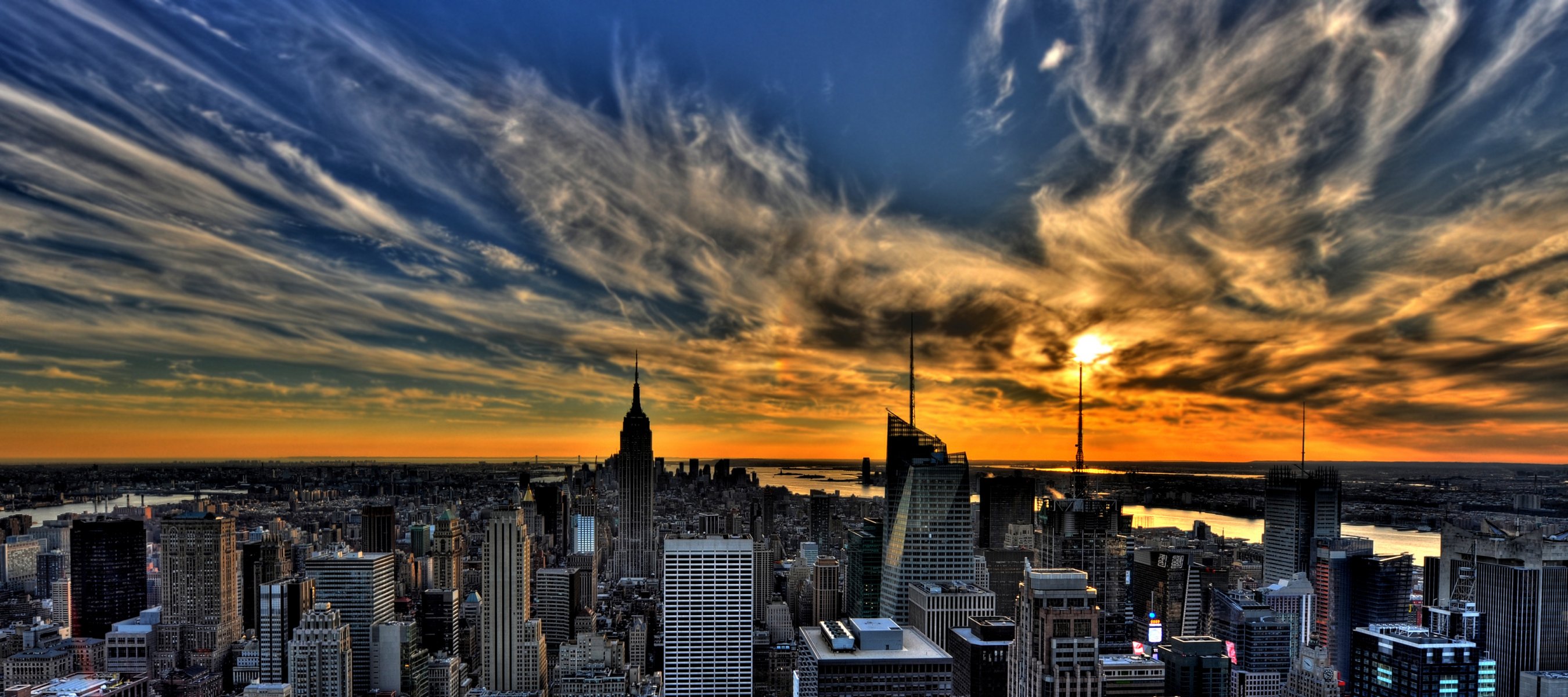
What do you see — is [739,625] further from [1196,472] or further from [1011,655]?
[1196,472]

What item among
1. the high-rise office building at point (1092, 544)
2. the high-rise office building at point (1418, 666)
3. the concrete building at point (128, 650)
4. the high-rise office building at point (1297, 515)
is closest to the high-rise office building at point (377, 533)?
the concrete building at point (128, 650)

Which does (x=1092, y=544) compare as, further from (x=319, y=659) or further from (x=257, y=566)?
(x=257, y=566)

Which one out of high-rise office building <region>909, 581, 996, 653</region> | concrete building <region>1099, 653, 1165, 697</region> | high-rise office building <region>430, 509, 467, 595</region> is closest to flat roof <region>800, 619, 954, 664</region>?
concrete building <region>1099, 653, 1165, 697</region>

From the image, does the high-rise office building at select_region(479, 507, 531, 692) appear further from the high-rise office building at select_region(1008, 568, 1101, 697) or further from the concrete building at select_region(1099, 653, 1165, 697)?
the concrete building at select_region(1099, 653, 1165, 697)

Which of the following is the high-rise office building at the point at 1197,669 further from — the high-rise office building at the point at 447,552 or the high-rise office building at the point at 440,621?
the high-rise office building at the point at 447,552

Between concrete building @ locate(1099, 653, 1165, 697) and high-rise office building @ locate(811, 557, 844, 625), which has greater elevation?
concrete building @ locate(1099, 653, 1165, 697)

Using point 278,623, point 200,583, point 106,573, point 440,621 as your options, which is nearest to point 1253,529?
point 440,621

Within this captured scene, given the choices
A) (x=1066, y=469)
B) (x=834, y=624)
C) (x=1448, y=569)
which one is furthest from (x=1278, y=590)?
(x=834, y=624)
